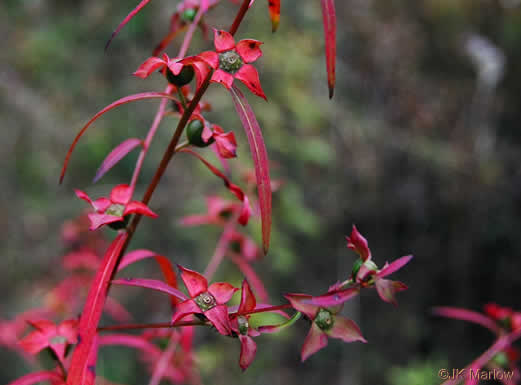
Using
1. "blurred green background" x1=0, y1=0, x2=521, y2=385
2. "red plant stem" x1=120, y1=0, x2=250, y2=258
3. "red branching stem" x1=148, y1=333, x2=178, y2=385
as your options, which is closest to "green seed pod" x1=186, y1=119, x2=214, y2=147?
"red plant stem" x1=120, y1=0, x2=250, y2=258

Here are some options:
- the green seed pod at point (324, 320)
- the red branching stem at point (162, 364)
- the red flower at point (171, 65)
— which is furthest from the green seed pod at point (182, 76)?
the red branching stem at point (162, 364)

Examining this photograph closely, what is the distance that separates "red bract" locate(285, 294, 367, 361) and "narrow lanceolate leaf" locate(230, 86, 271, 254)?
5 centimetres

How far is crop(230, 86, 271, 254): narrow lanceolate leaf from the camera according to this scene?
35 centimetres

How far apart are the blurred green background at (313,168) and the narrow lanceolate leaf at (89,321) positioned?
120 cm

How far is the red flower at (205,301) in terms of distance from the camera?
1.18 ft

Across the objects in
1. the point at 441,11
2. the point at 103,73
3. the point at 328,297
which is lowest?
the point at 103,73

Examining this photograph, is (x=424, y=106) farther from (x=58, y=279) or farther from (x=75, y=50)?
(x=58, y=279)

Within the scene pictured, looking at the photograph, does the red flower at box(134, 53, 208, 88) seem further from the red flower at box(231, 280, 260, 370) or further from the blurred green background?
the blurred green background

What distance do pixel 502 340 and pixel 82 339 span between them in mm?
533

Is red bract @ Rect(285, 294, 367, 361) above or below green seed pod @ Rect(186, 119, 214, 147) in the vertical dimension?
below

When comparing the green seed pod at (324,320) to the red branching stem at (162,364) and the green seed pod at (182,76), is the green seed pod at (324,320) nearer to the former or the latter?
the green seed pod at (182,76)

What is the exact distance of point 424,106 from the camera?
7.13 feet

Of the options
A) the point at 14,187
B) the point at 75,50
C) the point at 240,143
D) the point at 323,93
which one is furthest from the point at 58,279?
the point at 323,93

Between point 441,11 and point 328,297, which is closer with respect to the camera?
point 328,297
